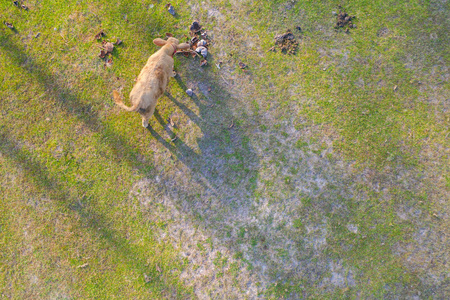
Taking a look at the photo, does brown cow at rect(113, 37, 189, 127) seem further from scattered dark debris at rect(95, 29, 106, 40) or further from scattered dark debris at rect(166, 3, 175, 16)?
scattered dark debris at rect(95, 29, 106, 40)

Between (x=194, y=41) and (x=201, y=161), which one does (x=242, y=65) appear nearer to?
(x=194, y=41)

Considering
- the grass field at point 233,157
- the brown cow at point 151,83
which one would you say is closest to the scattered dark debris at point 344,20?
the grass field at point 233,157

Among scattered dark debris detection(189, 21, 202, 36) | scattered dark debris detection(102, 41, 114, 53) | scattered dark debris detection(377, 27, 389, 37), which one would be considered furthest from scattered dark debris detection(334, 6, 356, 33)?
scattered dark debris detection(102, 41, 114, 53)

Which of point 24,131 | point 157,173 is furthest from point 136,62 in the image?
point 24,131

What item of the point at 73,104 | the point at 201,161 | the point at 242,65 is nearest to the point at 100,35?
the point at 73,104

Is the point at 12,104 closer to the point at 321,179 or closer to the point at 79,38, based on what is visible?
the point at 79,38

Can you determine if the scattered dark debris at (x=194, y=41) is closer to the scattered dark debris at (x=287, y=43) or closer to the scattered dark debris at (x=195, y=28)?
the scattered dark debris at (x=195, y=28)
